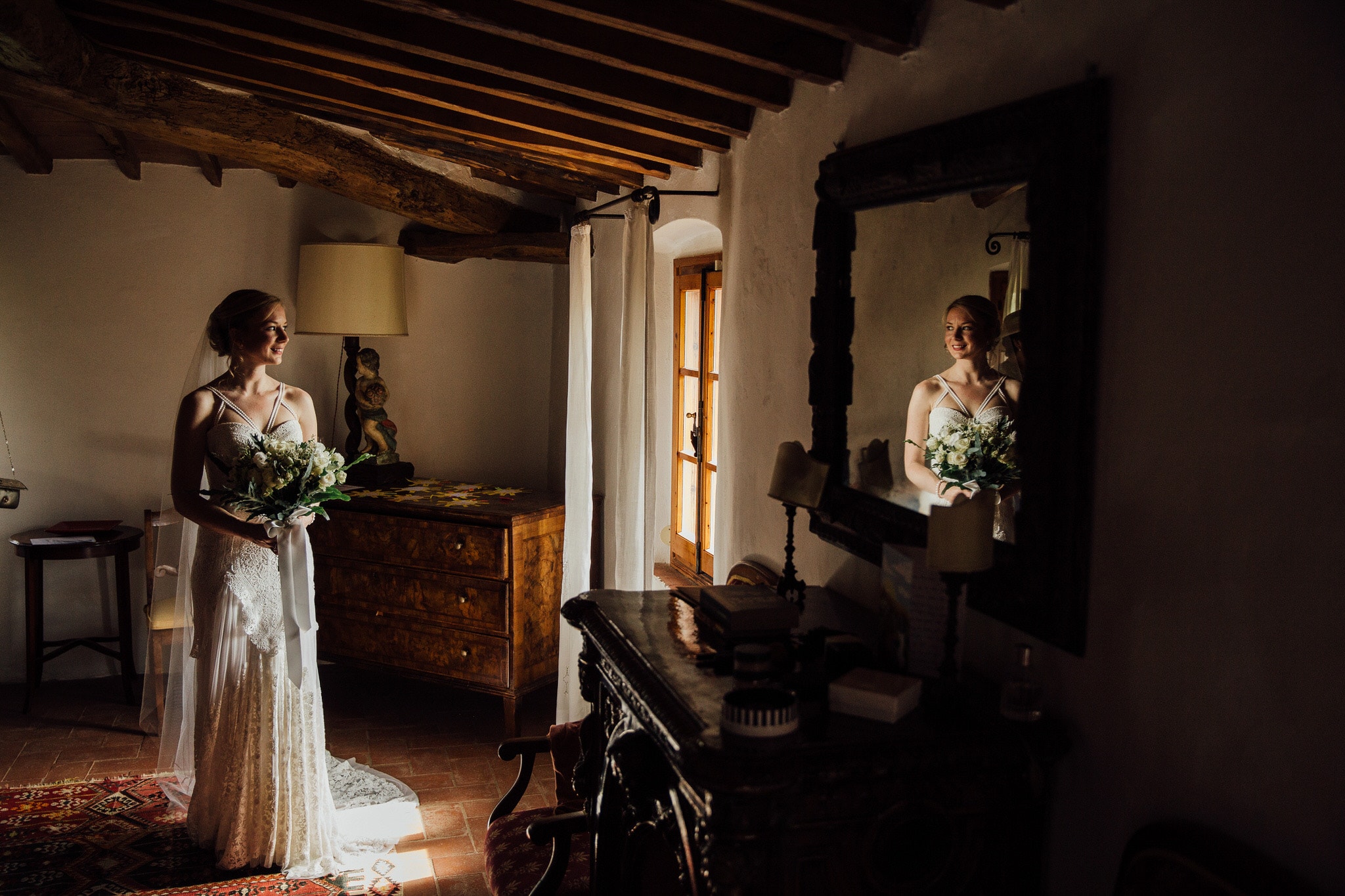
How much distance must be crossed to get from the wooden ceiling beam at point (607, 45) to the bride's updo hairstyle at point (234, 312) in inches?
55.0

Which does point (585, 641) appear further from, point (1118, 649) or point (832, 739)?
point (1118, 649)

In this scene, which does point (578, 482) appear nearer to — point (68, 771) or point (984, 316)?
point (68, 771)

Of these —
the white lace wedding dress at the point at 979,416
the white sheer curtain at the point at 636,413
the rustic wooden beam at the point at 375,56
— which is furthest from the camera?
the white sheer curtain at the point at 636,413

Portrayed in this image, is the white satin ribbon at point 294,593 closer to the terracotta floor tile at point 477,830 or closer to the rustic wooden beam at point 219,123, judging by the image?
the terracotta floor tile at point 477,830

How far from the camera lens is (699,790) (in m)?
1.65

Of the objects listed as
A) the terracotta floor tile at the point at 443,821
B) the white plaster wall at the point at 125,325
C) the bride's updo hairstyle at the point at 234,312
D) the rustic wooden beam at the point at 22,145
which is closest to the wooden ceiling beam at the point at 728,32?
the bride's updo hairstyle at the point at 234,312

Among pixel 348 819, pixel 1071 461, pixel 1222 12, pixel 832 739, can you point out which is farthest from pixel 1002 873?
pixel 348 819

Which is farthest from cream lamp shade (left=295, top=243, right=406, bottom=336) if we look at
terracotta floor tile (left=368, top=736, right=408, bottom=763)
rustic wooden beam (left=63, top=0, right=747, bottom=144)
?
terracotta floor tile (left=368, top=736, right=408, bottom=763)

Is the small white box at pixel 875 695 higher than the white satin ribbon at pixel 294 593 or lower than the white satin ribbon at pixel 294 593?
higher

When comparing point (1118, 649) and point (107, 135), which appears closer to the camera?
point (1118, 649)

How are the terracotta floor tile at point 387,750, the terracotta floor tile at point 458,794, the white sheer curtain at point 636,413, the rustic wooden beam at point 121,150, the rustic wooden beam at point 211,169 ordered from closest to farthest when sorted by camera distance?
the white sheer curtain at point 636,413, the terracotta floor tile at point 458,794, the terracotta floor tile at point 387,750, the rustic wooden beam at point 121,150, the rustic wooden beam at point 211,169

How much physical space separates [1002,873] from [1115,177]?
1.23m

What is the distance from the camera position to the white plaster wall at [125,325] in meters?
5.36

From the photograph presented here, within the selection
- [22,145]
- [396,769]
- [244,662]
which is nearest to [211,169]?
[22,145]
